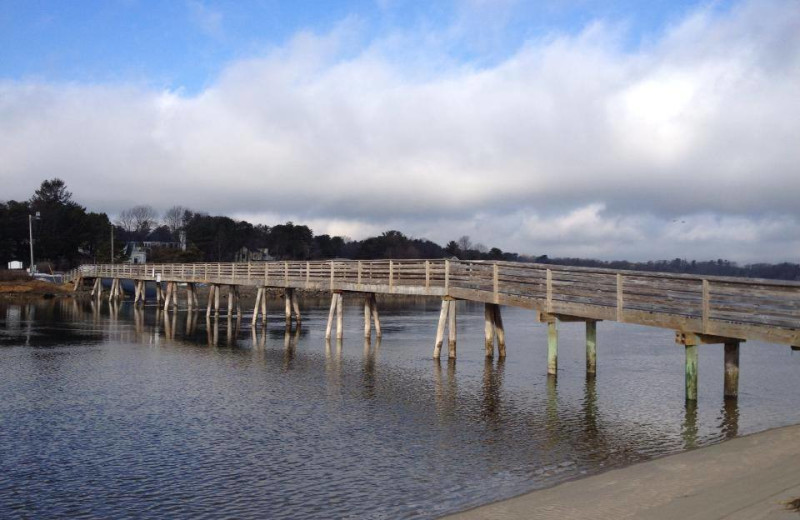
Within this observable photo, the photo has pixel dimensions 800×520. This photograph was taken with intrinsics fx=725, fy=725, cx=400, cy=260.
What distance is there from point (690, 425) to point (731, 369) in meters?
3.41

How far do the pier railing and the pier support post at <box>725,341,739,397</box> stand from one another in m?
1.51

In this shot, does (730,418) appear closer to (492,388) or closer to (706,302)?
(706,302)

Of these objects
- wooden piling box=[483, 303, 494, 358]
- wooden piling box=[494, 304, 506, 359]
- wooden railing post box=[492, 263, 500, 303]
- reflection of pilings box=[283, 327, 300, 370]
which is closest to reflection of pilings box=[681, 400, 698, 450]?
wooden railing post box=[492, 263, 500, 303]

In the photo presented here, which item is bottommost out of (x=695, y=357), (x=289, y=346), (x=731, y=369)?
(x=289, y=346)

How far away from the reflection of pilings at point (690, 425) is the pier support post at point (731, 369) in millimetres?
1148

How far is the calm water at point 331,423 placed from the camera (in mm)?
10375

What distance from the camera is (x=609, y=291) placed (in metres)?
18.5

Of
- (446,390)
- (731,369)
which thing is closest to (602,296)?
(731,369)

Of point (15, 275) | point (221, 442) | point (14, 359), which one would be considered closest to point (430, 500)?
point (221, 442)

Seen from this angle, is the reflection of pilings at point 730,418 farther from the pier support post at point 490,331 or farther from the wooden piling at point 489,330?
the wooden piling at point 489,330

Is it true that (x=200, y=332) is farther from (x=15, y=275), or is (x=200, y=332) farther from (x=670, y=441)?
(x=15, y=275)

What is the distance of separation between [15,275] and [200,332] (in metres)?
44.8

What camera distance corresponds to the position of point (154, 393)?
721 inches

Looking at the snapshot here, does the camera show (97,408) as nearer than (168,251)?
Yes
